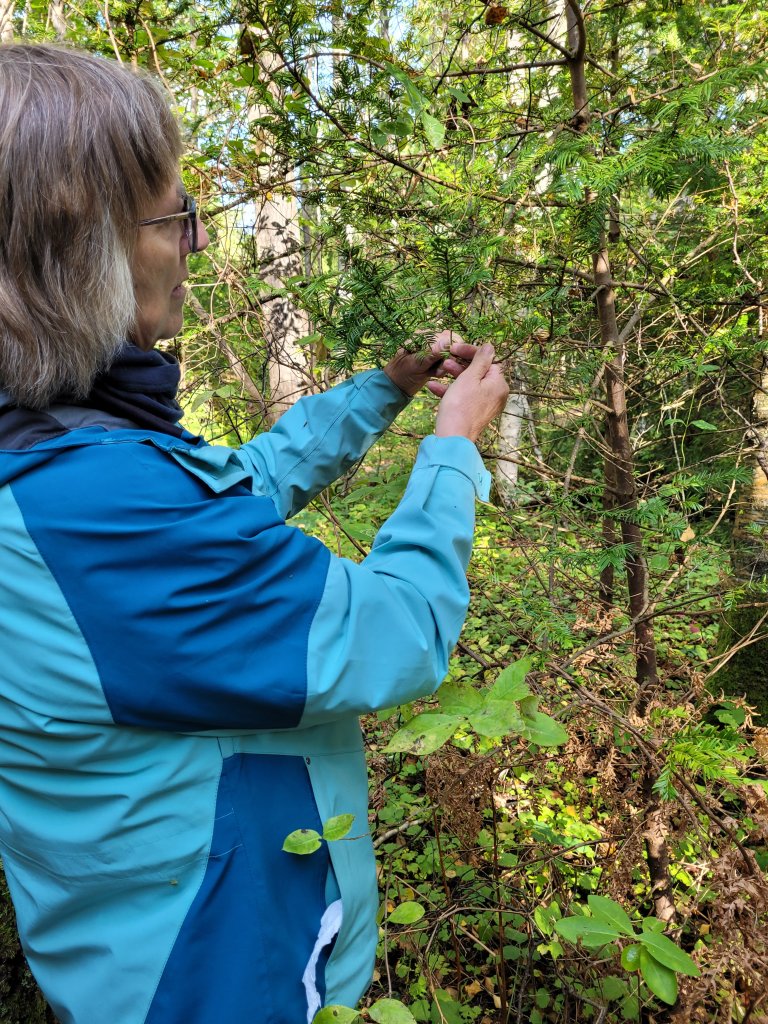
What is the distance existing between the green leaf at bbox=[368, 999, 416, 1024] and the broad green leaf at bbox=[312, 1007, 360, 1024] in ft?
0.21

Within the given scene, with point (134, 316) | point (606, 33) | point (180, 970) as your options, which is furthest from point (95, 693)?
point (606, 33)

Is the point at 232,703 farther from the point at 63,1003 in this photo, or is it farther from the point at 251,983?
the point at 63,1003

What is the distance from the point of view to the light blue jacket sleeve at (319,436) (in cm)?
161

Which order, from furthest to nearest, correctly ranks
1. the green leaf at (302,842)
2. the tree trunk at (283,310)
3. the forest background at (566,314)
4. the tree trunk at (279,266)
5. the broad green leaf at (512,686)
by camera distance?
1. the tree trunk at (283,310)
2. the tree trunk at (279,266)
3. the forest background at (566,314)
4. the broad green leaf at (512,686)
5. the green leaf at (302,842)

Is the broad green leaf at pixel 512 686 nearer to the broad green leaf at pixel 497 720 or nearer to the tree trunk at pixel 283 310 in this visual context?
the broad green leaf at pixel 497 720

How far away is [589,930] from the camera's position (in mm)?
1002

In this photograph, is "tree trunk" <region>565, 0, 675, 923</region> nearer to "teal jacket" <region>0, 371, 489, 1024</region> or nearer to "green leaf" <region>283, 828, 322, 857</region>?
"teal jacket" <region>0, 371, 489, 1024</region>

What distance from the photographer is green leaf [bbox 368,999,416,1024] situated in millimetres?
993

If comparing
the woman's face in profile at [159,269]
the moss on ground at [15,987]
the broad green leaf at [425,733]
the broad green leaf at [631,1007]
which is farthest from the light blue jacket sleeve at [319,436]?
the broad green leaf at [631,1007]

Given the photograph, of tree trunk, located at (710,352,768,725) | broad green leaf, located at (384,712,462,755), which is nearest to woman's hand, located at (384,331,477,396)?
broad green leaf, located at (384,712,462,755)

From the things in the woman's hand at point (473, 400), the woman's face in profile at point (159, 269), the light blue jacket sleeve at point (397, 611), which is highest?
the woman's face in profile at point (159, 269)

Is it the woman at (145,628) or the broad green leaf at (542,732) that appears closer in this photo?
the woman at (145,628)

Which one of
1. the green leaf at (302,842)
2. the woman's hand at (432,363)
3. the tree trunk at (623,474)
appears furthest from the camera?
the tree trunk at (623,474)

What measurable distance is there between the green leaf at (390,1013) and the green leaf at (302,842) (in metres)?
0.28
